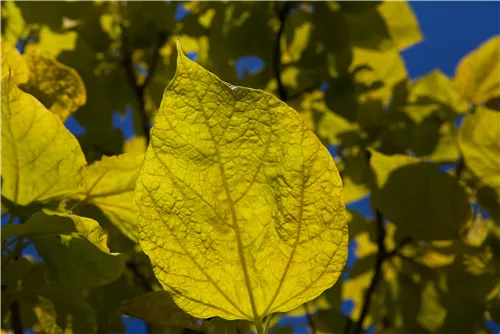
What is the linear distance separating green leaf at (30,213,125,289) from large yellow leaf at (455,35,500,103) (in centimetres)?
73

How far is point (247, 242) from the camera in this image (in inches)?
12.0

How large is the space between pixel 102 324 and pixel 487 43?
0.71 metres

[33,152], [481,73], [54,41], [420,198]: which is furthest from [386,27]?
[33,152]

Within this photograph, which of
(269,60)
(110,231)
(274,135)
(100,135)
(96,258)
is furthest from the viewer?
(269,60)

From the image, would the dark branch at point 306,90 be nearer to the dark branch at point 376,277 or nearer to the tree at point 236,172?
the tree at point 236,172

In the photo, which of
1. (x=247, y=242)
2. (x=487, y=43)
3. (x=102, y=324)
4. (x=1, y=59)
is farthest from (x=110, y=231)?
(x=487, y=43)

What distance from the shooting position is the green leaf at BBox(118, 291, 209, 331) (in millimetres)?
369

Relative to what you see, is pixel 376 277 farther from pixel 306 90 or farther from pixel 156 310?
pixel 156 310

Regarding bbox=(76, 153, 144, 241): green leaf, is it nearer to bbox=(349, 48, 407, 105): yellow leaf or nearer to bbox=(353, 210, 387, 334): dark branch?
bbox=(353, 210, 387, 334): dark branch

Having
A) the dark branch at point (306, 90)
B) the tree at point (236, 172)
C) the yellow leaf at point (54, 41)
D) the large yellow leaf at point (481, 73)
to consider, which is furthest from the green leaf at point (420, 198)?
the yellow leaf at point (54, 41)

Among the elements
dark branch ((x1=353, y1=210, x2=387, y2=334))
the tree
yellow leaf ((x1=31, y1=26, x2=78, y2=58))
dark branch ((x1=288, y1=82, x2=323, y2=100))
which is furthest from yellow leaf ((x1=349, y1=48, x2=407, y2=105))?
yellow leaf ((x1=31, y1=26, x2=78, y2=58))

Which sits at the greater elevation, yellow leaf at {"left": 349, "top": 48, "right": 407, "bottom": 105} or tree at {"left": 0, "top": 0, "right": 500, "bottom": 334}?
yellow leaf at {"left": 349, "top": 48, "right": 407, "bottom": 105}

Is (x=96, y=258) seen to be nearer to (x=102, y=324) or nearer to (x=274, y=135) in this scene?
(x=274, y=135)

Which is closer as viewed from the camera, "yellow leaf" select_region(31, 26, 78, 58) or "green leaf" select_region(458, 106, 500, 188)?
"green leaf" select_region(458, 106, 500, 188)
